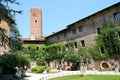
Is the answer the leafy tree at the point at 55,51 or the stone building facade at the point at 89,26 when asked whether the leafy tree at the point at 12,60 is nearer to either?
the stone building facade at the point at 89,26

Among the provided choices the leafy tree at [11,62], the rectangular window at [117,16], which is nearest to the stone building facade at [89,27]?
the rectangular window at [117,16]

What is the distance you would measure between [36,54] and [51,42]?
440 centimetres

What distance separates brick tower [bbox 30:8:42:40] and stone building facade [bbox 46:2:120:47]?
1459 cm

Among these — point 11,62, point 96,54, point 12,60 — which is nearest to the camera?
point 11,62

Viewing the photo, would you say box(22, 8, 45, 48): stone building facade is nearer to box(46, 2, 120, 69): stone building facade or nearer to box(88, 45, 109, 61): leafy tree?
box(46, 2, 120, 69): stone building facade

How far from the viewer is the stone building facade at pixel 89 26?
3372cm

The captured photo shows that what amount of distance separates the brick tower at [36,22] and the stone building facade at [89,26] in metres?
14.6

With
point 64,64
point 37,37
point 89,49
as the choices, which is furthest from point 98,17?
point 37,37

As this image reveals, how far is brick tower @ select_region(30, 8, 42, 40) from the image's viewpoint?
6009 cm

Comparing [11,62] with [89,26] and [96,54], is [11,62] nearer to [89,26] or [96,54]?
[96,54]

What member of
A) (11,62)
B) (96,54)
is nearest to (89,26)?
(96,54)

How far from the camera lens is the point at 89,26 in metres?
38.4

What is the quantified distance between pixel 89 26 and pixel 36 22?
25.5 meters

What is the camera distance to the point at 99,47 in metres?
35.7
